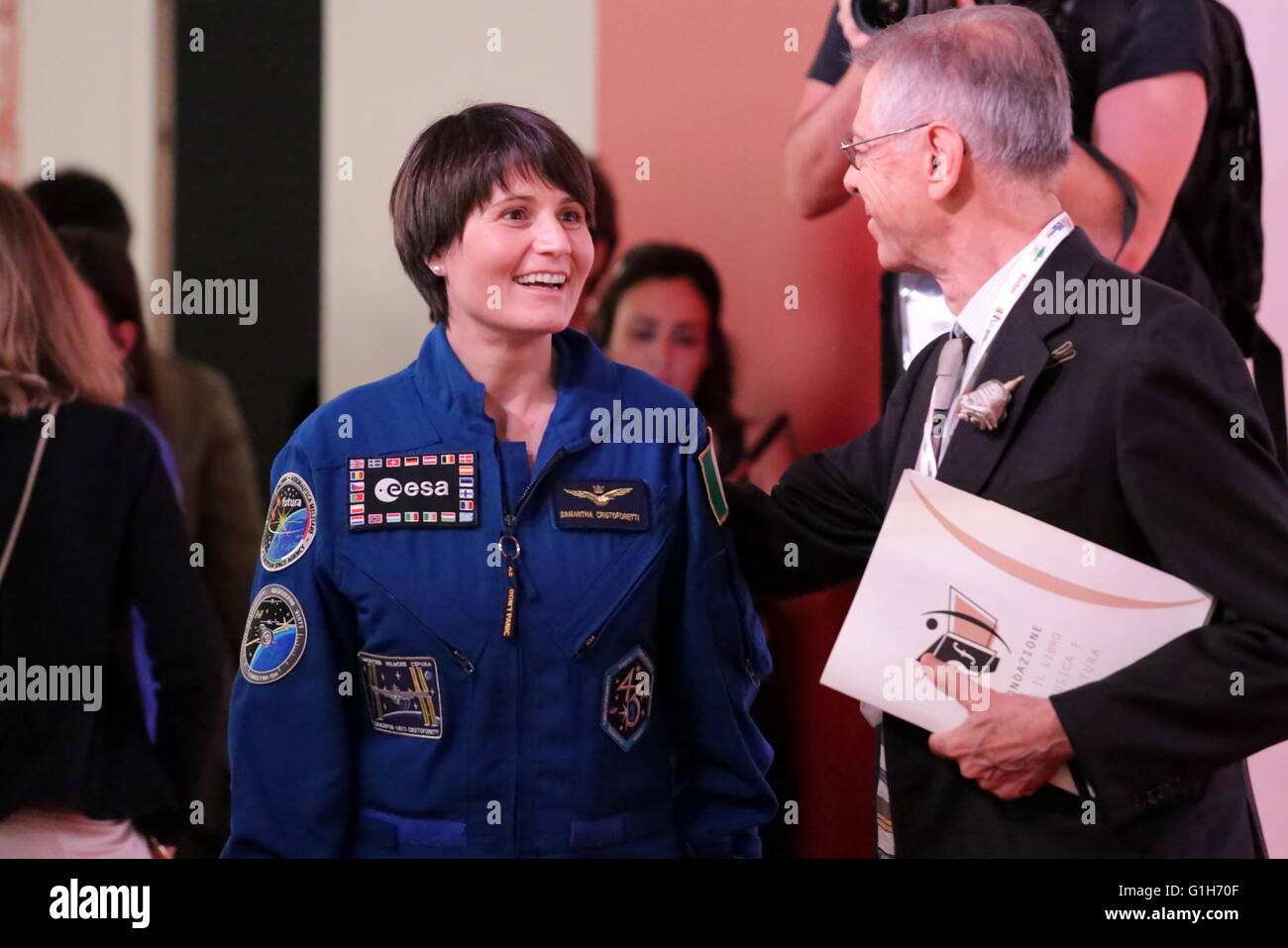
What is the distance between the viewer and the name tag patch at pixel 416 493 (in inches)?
79.9

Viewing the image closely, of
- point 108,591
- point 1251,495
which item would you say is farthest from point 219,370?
point 1251,495

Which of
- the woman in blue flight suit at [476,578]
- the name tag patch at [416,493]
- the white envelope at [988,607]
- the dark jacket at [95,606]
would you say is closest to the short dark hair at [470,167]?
the woman in blue flight suit at [476,578]

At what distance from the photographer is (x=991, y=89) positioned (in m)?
2.07

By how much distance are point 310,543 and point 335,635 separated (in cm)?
15

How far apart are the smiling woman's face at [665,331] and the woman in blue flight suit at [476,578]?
745 millimetres

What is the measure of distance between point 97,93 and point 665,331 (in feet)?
4.40

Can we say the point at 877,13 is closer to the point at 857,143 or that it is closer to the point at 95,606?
the point at 857,143

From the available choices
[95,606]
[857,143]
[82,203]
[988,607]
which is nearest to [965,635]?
[988,607]

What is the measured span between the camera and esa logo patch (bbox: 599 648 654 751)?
4.83ft

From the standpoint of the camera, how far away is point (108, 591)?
267cm

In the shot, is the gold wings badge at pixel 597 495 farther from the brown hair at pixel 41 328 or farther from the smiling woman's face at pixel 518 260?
the brown hair at pixel 41 328
